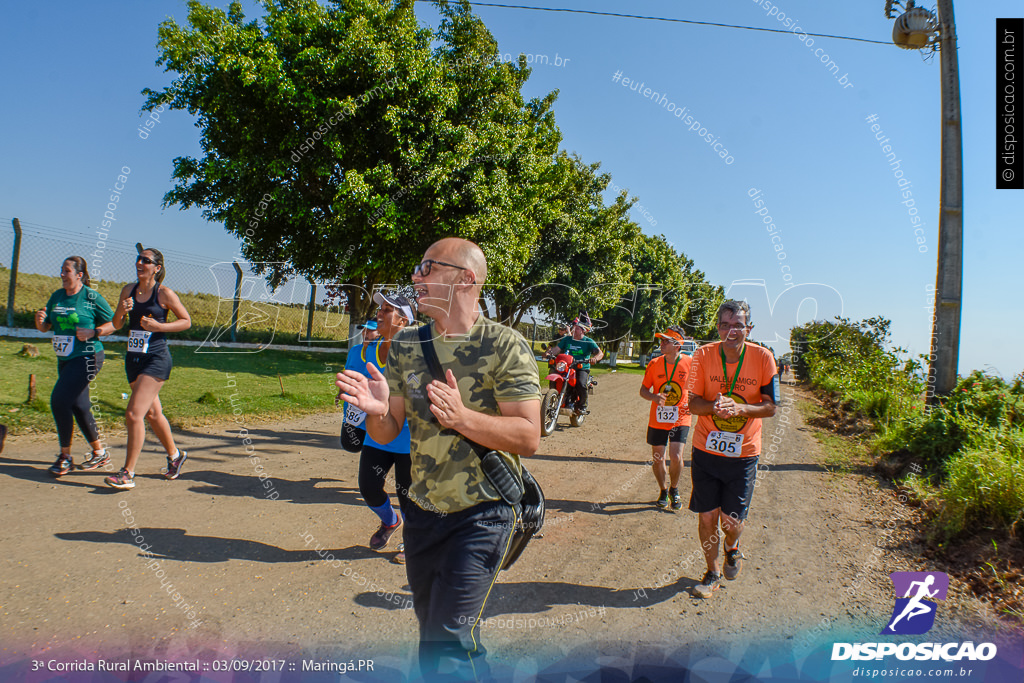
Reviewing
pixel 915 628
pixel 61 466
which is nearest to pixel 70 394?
pixel 61 466

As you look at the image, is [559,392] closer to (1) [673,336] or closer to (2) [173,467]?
(1) [673,336]

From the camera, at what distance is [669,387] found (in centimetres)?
553

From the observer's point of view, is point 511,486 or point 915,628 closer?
point 511,486

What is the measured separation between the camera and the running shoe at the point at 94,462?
206 inches

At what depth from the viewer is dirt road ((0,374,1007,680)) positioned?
2.82m

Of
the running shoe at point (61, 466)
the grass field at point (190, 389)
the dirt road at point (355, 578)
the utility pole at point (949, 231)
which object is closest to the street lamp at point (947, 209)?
the utility pole at point (949, 231)

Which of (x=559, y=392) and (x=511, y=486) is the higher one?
(x=511, y=486)

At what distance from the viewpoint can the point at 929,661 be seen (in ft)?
9.99

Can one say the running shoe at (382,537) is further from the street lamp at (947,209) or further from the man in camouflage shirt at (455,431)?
the street lamp at (947,209)

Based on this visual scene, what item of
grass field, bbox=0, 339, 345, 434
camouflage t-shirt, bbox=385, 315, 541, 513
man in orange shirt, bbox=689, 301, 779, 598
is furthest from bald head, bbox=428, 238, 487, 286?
grass field, bbox=0, 339, 345, 434

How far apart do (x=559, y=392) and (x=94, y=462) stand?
664cm

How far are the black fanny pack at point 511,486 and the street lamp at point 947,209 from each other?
7.65 m

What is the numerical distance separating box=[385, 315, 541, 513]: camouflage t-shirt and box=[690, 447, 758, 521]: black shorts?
6.92 feet

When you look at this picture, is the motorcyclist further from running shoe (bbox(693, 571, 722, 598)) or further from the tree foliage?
running shoe (bbox(693, 571, 722, 598))
